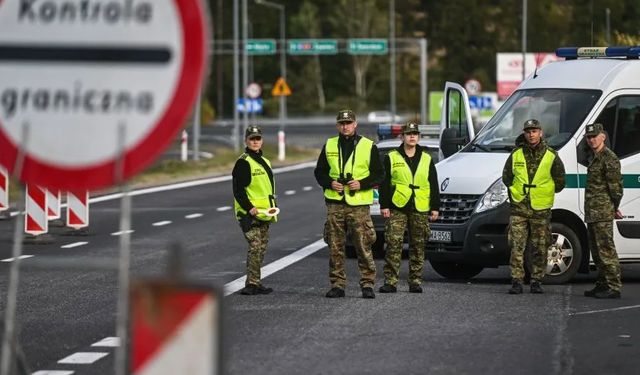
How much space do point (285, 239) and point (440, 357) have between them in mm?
12903

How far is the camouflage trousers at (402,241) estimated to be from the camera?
17203 mm

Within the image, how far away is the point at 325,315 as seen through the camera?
1484 centimetres

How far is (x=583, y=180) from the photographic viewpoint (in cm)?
1825

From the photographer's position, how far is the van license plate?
18.4 meters

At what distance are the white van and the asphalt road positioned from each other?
0.34m

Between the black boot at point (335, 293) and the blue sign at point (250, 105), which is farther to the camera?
the blue sign at point (250, 105)

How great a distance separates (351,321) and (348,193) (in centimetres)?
248

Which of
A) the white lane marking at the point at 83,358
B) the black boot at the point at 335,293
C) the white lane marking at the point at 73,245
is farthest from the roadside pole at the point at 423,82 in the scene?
the white lane marking at the point at 83,358

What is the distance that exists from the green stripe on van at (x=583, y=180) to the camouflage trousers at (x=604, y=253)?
1.09 metres

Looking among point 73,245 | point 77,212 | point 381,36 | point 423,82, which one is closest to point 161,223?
point 77,212

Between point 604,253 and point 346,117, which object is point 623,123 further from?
point 346,117

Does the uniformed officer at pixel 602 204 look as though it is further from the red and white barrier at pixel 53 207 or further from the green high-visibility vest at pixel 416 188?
the red and white barrier at pixel 53 207

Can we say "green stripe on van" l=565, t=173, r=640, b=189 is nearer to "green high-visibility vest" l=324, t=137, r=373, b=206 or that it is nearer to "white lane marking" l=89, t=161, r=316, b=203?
"green high-visibility vest" l=324, t=137, r=373, b=206

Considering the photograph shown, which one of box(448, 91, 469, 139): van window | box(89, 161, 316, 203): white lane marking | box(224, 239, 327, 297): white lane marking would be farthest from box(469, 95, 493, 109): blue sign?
box(448, 91, 469, 139): van window
